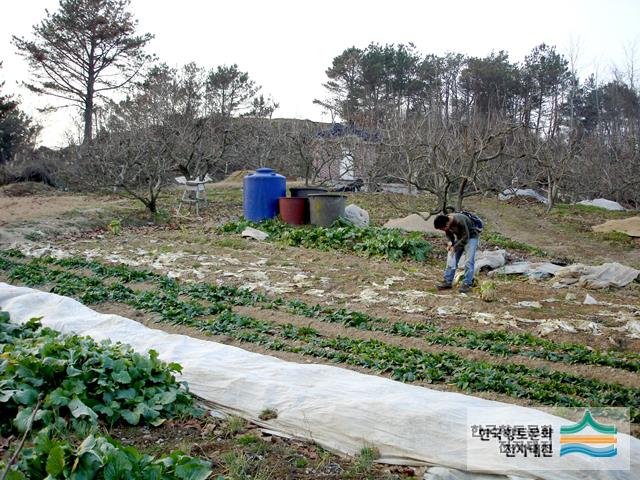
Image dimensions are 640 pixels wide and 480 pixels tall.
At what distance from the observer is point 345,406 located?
11.8 ft

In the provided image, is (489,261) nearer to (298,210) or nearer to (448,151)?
(298,210)

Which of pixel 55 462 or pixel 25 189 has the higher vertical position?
pixel 25 189

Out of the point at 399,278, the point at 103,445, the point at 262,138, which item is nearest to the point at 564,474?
the point at 103,445

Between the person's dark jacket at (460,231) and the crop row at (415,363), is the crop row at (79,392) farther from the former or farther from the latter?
Result: the person's dark jacket at (460,231)

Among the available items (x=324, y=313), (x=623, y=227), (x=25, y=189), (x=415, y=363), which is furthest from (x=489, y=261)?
(x=25, y=189)

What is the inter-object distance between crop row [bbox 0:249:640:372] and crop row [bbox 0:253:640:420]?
433mm

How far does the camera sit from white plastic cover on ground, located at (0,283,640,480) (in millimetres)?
3188

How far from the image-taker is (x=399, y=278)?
8781 mm

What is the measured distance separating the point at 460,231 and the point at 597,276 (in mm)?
2446

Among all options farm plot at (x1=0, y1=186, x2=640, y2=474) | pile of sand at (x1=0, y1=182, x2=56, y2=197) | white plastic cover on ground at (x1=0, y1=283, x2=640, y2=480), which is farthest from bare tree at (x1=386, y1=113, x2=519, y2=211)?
pile of sand at (x1=0, y1=182, x2=56, y2=197)

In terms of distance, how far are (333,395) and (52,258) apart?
7.98 m

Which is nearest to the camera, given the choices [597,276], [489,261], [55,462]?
[55,462]

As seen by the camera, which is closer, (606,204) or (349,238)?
(349,238)

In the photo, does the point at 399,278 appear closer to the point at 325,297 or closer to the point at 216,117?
the point at 325,297
